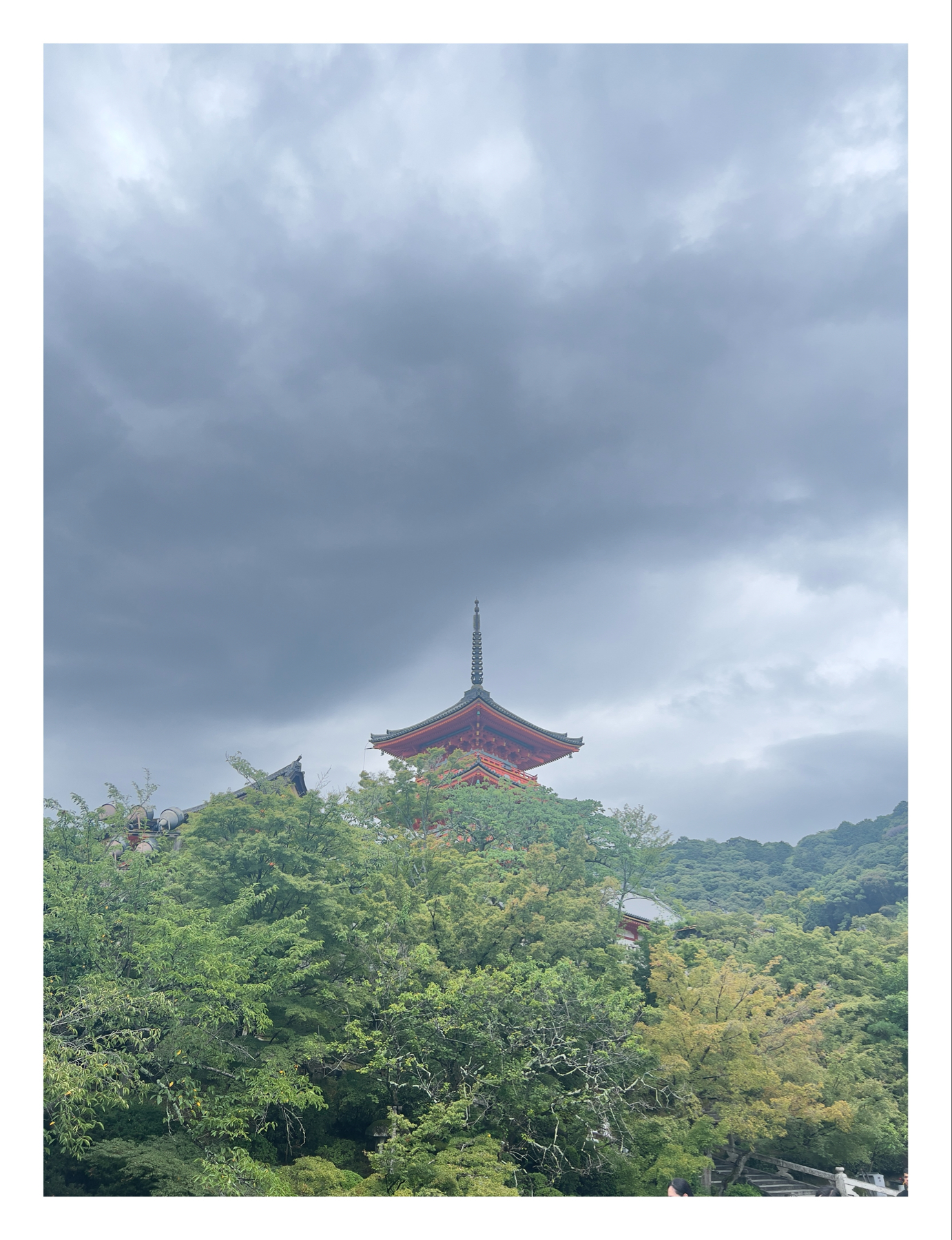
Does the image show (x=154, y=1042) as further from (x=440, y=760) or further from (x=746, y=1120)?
(x=440, y=760)

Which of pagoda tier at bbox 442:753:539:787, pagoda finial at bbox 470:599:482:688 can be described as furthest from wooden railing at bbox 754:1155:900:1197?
pagoda finial at bbox 470:599:482:688

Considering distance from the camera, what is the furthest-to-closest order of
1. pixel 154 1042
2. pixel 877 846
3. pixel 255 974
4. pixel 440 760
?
1. pixel 877 846
2. pixel 440 760
3. pixel 255 974
4. pixel 154 1042

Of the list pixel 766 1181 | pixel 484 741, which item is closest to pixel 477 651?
pixel 484 741

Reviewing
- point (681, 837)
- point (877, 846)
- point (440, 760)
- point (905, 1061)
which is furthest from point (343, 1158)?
point (681, 837)

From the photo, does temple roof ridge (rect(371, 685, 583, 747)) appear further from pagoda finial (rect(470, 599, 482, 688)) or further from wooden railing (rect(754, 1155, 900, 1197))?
wooden railing (rect(754, 1155, 900, 1197))

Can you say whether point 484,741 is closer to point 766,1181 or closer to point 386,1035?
point 766,1181

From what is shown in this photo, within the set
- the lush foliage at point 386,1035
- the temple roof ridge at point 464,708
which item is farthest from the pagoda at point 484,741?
the lush foliage at point 386,1035

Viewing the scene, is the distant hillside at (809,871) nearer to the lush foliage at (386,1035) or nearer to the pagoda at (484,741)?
the pagoda at (484,741)
